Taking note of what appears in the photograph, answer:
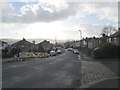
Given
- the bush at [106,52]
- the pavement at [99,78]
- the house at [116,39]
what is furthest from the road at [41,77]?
the house at [116,39]

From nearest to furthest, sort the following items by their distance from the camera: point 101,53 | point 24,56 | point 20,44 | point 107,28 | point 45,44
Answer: point 101,53 → point 24,56 → point 107,28 → point 20,44 → point 45,44

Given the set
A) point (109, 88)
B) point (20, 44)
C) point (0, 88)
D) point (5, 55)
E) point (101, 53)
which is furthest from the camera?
point (20, 44)

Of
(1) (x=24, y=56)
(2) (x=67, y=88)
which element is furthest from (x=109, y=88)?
(1) (x=24, y=56)

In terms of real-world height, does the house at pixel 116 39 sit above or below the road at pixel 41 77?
above

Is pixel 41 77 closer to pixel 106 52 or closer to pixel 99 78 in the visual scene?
pixel 99 78

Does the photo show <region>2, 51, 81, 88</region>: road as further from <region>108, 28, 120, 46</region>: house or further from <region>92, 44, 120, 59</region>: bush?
<region>108, 28, 120, 46</region>: house

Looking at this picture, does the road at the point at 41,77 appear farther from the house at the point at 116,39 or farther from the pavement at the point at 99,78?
the house at the point at 116,39

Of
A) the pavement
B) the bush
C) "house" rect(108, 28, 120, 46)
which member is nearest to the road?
the pavement

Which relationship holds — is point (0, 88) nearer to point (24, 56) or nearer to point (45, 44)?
point (24, 56)

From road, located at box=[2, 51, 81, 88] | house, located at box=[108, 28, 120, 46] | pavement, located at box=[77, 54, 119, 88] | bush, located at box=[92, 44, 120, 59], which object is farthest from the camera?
house, located at box=[108, 28, 120, 46]

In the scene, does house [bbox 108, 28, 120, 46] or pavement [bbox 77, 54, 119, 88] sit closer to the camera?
pavement [bbox 77, 54, 119, 88]

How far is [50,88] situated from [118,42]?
47588 millimetres

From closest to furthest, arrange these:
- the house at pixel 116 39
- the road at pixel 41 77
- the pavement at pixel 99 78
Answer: the pavement at pixel 99 78 → the road at pixel 41 77 → the house at pixel 116 39

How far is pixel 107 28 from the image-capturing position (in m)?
110
